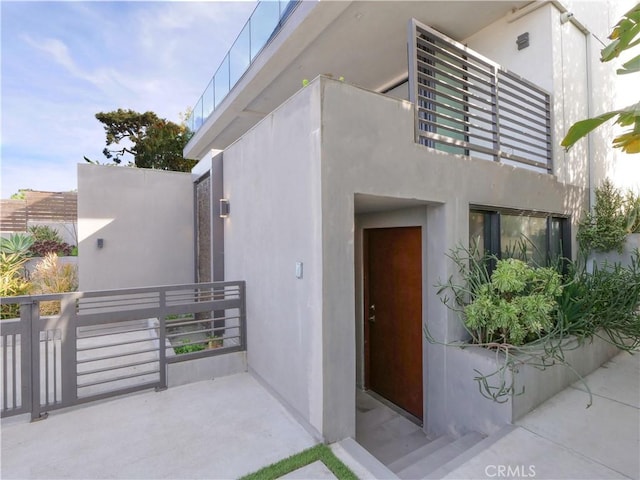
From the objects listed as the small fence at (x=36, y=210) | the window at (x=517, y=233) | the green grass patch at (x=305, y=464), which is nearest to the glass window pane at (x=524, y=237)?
the window at (x=517, y=233)

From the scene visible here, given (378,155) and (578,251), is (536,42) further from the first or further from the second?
(378,155)

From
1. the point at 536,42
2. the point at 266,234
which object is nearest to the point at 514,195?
the point at 536,42

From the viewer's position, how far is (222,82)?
10.0 meters

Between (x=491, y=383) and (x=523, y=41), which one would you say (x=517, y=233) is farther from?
(x=523, y=41)

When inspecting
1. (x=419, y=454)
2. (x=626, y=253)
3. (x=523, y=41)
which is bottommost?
(x=419, y=454)

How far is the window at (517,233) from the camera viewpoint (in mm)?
4707

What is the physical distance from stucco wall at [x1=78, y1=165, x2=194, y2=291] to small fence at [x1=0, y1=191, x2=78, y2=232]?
8.09 meters

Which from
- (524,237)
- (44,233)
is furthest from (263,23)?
(44,233)

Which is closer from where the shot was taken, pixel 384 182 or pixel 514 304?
pixel 384 182

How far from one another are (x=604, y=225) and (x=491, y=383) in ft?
16.8

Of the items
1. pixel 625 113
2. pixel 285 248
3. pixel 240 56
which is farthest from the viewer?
pixel 240 56

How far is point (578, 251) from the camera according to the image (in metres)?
6.51

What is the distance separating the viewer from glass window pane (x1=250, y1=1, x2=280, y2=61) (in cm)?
686

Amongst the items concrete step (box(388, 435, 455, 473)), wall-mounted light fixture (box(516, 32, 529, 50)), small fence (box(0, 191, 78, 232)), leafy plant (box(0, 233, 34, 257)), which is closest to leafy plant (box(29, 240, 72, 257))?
small fence (box(0, 191, 78, 232))
